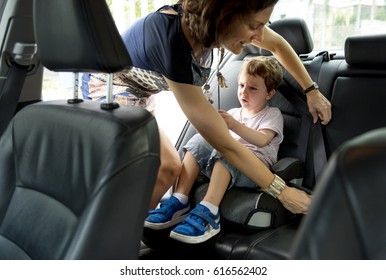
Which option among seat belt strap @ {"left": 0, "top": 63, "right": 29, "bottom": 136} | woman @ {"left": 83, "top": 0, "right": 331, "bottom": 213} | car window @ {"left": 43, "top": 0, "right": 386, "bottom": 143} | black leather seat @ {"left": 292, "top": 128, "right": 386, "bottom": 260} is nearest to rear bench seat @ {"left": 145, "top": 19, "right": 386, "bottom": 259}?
woman @ {"left": 83, "top": 0, "right": 331, "bottom": 213}

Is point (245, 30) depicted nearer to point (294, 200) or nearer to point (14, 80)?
point (294, 200)

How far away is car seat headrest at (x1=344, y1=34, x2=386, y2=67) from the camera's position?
200 cm

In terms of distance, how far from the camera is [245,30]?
154cm

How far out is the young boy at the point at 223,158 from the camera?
72.8 inches

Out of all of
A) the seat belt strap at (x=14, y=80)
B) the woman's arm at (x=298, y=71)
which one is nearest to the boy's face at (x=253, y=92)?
the woman's arm at (x=298, y=71)

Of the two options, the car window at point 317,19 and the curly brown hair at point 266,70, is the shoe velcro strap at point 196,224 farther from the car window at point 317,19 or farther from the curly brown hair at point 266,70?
the car window at point 317,19

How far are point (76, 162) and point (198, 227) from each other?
75 cm

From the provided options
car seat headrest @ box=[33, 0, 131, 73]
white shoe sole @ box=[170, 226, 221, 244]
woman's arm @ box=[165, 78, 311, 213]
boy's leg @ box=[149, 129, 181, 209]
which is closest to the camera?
car seat headrest @ box=[33, 0, 131, 73]

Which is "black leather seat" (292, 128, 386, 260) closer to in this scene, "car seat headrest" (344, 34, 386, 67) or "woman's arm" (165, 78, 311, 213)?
"woman's arm" (165, 78, 311, 213)

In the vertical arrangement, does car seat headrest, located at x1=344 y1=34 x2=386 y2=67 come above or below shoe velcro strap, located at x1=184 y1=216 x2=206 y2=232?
above

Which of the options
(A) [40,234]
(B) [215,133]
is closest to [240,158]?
(B) [215,133]

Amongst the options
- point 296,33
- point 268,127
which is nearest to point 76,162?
point 268,127

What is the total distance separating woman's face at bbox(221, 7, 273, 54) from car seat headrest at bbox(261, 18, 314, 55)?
2.54ft
